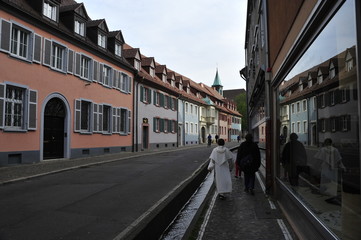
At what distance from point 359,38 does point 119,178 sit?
9891mm

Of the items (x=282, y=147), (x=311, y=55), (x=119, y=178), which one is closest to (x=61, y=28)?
(x=119, y=178)

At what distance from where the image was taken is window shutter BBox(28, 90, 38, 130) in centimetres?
1620

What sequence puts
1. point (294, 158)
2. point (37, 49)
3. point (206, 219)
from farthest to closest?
1. point (37, 49)
2. point (206, 219)
3. point (294, 158)

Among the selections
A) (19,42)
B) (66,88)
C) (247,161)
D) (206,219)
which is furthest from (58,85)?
(206,219)

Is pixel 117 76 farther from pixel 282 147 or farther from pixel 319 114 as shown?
pixel 319 114

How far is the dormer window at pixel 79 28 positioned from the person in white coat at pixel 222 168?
50.0 ft

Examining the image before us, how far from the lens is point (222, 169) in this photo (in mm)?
8422

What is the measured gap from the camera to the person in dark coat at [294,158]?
16.9 feet

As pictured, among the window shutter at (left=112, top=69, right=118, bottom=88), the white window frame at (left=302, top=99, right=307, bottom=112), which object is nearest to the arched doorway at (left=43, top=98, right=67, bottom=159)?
the window shutter at (left=112, top=69, right=118, bottom=88)

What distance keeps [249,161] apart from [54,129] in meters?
13.3

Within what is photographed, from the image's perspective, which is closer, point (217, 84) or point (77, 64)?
point (77, 64)

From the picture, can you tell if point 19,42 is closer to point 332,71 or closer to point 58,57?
Result: point 58,57

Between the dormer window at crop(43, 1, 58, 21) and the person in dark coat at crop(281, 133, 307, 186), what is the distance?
1572 centimetres

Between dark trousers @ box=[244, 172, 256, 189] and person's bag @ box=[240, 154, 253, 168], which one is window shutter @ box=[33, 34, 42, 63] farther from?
dark trousers @ box=[244, 172, 256, 189]
